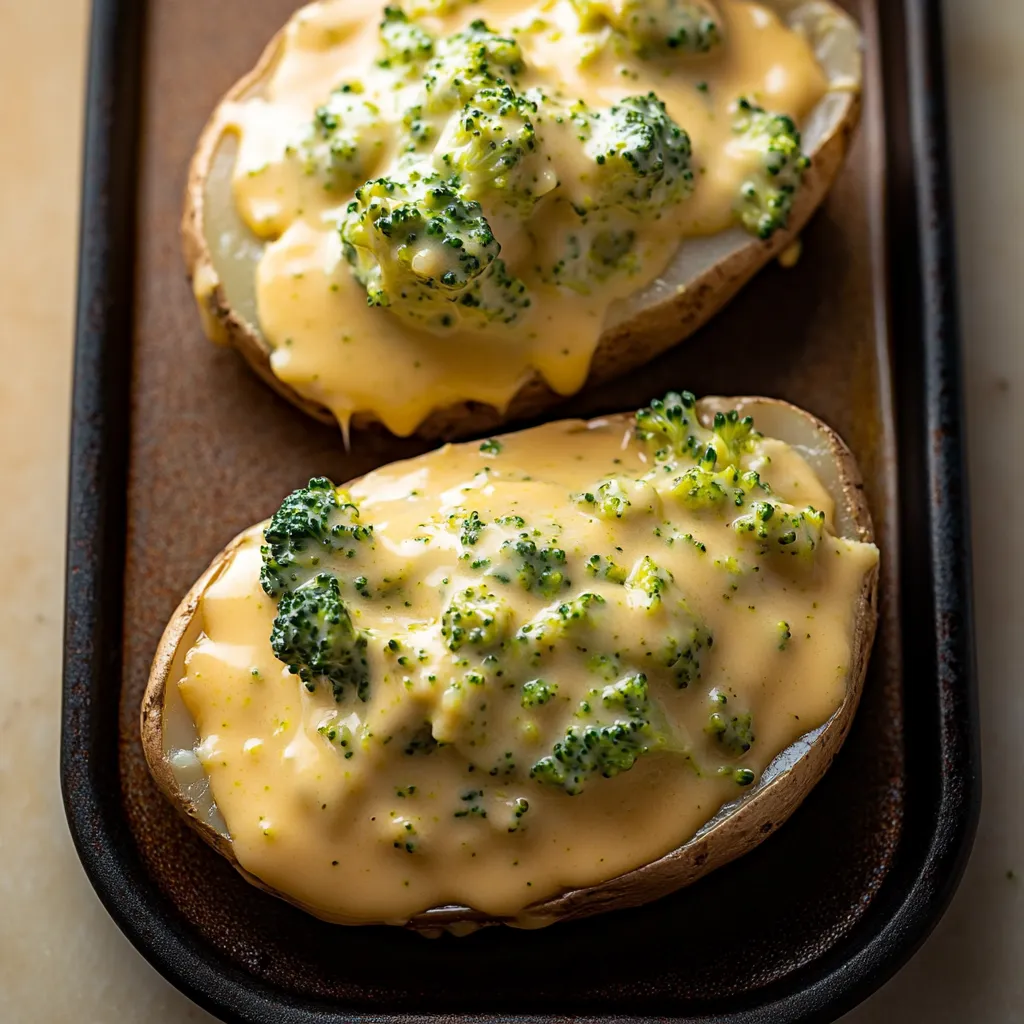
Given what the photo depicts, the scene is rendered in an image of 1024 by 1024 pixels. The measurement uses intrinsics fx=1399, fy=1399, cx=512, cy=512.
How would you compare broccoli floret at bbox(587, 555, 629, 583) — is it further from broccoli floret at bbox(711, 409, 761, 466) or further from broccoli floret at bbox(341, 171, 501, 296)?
broccoli floret at bbox(341, 171, 501, 296)

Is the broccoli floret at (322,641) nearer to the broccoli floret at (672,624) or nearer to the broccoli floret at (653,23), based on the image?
the broccoli floret at (672,624)

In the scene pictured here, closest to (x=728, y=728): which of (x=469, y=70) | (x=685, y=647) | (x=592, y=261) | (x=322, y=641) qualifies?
(x=685, y=647)

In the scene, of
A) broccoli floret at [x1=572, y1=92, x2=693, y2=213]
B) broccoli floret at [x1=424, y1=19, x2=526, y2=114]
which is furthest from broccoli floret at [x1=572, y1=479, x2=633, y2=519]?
broccoli floret at [x1=424, y1=19, x2=526, y2=114]

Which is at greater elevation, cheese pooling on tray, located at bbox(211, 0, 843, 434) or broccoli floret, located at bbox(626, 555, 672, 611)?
cheese pooling on tray, located at bbox(211, 0, 843, 434)

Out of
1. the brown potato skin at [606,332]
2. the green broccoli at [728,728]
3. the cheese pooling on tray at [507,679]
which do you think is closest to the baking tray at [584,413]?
the brown potato skin at [606,332]

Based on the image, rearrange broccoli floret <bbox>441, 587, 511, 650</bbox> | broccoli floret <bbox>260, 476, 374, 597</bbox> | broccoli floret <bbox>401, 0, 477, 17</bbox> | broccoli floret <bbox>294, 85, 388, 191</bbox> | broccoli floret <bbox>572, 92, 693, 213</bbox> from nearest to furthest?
broccoli floret <bbox>441, 587, 511, 650</bbox>
broccoli floret <bbox>260, 476, 374, 597</bbox>
broccoli floret <bbox>572, 92, 693, 213</bbox>
broccoli floret <bbox>294, 85, 388, 191</bbox>
broccoli floret <bbox>401, 0, 477, 17</bbox>

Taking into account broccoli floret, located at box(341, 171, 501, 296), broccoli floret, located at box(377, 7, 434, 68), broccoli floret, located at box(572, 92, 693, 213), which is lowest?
broccoli floret, located at box(341, 171, 501, 296)

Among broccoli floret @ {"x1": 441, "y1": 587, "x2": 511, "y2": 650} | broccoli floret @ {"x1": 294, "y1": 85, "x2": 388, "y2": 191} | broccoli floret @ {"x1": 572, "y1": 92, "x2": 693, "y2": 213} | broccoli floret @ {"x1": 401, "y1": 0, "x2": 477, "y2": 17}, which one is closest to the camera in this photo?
broccoli floret @ {"x1": 441, "y1": 587, "x2": 511, "y2": 650}

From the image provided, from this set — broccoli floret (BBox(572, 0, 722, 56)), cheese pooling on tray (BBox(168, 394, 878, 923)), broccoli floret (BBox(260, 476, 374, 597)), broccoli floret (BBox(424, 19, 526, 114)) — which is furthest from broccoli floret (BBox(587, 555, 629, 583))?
broccoli floret (BBox(572, 0, 722, 56))

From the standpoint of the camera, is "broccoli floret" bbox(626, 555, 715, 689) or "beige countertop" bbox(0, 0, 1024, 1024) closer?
"broccoli floret" bbox(626, 555, 715, 689)
